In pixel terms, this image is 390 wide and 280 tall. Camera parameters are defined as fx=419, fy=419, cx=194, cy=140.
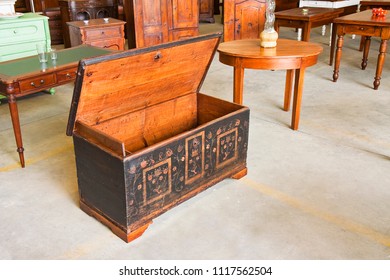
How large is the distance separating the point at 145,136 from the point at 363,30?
10.1 ft

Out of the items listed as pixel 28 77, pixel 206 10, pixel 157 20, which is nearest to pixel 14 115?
pixel 28 77

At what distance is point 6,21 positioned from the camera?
443cm

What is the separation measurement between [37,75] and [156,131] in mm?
1060

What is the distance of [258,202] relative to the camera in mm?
2654

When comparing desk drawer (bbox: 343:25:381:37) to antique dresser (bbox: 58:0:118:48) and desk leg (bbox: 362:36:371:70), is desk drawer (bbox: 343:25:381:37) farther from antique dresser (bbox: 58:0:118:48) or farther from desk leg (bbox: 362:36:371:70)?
antique dresser (bbox: 58:0:118:48)

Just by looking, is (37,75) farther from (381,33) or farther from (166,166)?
(381,33)

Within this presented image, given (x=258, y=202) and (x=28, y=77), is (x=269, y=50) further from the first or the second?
(x=28, y=77)

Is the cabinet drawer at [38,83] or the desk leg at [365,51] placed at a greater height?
the cabinet drawer at [38,83]

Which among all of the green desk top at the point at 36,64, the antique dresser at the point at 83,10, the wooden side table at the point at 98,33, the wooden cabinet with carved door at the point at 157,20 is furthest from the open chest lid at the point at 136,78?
the antique dresser at the point at 83,10

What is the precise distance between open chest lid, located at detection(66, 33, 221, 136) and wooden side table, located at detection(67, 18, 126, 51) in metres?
2.49

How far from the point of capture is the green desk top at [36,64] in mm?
3201

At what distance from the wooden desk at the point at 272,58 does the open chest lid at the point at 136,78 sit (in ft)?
1.89

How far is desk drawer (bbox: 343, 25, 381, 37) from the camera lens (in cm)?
457

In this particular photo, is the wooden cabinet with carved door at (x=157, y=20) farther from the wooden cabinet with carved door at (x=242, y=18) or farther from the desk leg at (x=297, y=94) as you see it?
the desk leg at (x=297, y=94)
